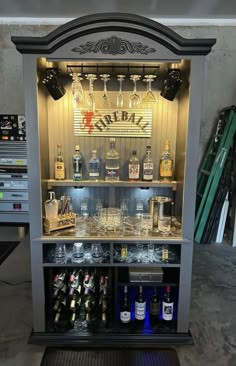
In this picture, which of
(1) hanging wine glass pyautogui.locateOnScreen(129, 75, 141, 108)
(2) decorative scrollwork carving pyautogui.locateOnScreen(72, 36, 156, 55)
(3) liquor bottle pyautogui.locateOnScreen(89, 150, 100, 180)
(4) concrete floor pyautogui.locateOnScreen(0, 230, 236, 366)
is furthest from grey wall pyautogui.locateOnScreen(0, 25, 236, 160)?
(2) decorative scrollwork carving pyautogui.locateOnScreen(72, 36, 156, 55)

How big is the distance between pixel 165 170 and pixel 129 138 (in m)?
0.37

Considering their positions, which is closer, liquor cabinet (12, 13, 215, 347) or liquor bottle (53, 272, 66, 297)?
liquor cabinet (12, 13, 215, 347)

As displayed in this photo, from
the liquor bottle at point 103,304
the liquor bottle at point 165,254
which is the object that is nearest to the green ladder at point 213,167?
the liquor bottle at point 165,254

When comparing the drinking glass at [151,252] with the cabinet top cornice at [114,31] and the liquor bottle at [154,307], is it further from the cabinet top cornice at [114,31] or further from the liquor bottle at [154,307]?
the cabinet top cornice at [114,31]

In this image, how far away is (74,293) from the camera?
2207 mm

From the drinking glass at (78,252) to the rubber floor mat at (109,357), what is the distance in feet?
1.97

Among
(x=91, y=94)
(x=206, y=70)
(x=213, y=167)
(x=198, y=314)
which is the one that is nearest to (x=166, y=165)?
(x=91, y=94)

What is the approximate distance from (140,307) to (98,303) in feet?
1.11

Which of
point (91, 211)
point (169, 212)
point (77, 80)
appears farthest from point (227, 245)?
point (77, 80)

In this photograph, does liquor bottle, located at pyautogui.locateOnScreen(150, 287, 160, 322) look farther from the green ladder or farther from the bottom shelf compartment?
the green ladder

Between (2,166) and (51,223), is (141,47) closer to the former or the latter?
(51,223)

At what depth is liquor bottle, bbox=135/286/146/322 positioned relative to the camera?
2.11 metres

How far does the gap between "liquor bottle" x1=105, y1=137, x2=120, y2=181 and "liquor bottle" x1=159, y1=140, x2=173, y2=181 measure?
12.8 inches

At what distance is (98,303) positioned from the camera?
225 cm
